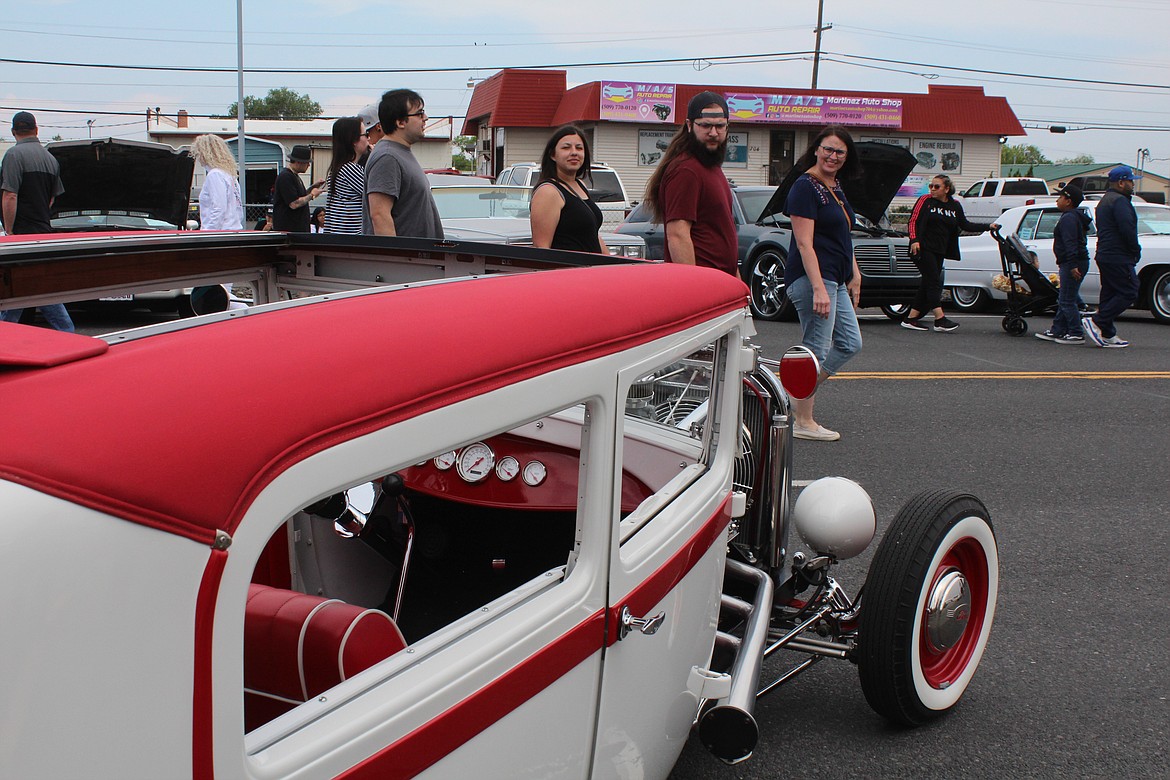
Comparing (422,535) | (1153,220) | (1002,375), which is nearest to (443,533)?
(422,535)

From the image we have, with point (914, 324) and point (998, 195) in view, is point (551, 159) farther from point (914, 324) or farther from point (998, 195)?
point (998, 195)

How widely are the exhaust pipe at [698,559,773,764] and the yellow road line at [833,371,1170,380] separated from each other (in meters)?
5.86

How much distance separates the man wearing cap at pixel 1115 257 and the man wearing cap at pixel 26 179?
30.5 feet

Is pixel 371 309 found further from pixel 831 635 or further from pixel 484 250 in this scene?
pixel 831 635

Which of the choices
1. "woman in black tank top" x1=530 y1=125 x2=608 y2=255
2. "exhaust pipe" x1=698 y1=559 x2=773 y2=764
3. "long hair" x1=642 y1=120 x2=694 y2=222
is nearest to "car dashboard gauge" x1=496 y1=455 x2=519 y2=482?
"exhaust pipe" x1=698 y1=559 x2=773 y2=764

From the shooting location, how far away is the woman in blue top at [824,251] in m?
5.79

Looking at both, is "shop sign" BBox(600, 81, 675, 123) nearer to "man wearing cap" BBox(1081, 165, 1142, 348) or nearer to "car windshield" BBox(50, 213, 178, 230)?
"car windshield" BBox(50, 213, 178, 230)

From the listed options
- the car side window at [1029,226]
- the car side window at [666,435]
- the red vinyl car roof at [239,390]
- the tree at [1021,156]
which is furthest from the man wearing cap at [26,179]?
the tree at [1021,156]

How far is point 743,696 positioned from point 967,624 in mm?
1073

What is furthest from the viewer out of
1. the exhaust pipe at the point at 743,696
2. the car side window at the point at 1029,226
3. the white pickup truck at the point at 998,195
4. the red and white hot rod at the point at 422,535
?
the white pickup truck at the point at 998,195

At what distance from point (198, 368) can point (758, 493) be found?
2118 mm

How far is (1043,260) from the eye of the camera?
12.9 m

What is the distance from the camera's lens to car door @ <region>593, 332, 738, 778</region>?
1.83 metres

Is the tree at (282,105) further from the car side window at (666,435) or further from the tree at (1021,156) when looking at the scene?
the car side window at (666,435)
